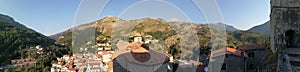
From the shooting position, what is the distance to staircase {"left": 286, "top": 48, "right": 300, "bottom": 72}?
35.4 feet

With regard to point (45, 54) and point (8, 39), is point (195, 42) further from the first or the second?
point (8, 39)

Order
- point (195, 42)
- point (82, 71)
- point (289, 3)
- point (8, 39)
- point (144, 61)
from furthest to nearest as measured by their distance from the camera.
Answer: point (8, 39), point (195, 42), point (82, 71), point (144, 61), point (289, 3)

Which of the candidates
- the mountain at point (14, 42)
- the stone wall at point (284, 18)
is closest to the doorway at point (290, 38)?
the stone wall at point (284, 18)

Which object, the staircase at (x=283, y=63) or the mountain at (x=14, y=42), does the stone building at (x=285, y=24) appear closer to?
the staircase at (x=283, y=63)

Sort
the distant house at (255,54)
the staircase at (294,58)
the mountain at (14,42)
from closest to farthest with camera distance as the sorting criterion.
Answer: the staircase at (294,58), the distant house at (255,54), the mountain at (14,42)

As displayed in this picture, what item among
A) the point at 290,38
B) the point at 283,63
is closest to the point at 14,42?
the point at 290,38

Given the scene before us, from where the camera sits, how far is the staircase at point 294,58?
35.4 feet

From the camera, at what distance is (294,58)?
11133 millimetres

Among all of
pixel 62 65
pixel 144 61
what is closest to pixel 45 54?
pixel 62 65

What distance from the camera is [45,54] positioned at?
1960 inches

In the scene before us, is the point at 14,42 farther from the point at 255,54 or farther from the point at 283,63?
the point at 283,63

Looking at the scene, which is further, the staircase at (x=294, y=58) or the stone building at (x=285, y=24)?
the stone building at (x=285, y=24)

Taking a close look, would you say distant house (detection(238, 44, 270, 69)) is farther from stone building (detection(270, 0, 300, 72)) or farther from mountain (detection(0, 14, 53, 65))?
mountain (detection(0, 14, 53, 65))

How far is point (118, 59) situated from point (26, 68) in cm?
3260
